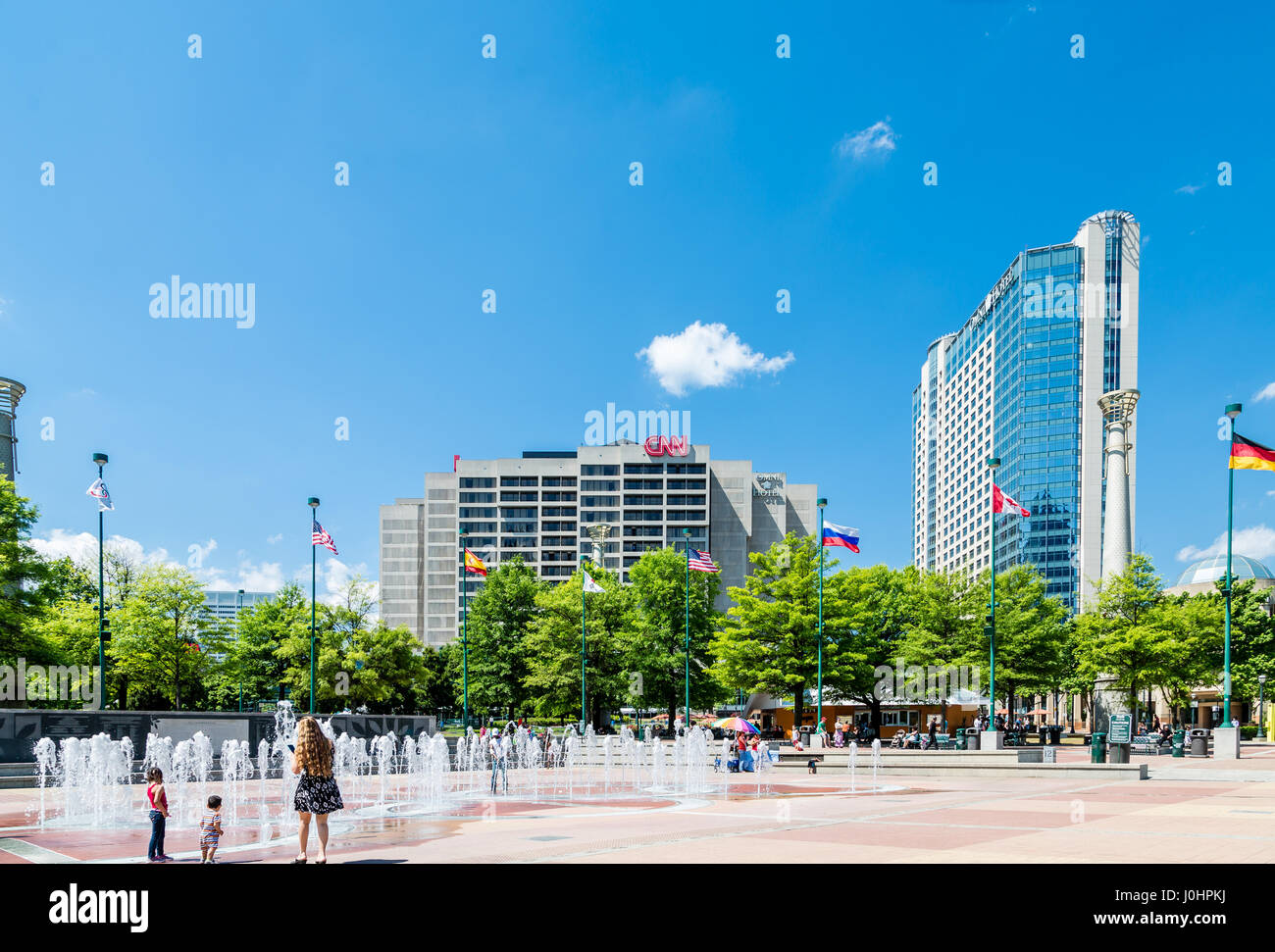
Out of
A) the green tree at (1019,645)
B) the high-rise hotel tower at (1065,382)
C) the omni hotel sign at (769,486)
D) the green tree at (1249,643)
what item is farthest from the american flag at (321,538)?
the high-rise hotel tower at (1065,382)

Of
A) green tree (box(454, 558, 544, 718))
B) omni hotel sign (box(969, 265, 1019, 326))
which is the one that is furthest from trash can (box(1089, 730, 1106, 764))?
omni hotel sign (box(969, 265, 1019, 326))

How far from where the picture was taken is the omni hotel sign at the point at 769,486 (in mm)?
144375

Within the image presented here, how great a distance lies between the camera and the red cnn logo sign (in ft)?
441

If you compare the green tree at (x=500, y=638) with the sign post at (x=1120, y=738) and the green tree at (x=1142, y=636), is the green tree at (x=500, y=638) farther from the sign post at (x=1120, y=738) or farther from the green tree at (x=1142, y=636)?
the sign post at (x=1120, y=738)

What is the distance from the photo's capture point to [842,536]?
4072 centimetres

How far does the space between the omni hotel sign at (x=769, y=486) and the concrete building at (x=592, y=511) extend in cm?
14

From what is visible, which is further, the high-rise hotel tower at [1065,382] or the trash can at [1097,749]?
the high-rise hotel tower at [1065,382]

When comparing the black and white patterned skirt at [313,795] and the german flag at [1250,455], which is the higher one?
the german flag at [1250,455]

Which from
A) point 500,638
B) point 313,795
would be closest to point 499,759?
point 313,795

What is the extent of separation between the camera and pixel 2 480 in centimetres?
3791

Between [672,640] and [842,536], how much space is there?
17.6 m
